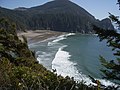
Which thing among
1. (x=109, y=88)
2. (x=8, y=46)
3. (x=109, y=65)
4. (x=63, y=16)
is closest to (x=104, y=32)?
(x=109, y=65)

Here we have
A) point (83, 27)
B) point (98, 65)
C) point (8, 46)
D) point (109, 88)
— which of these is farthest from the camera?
point (83, 27)

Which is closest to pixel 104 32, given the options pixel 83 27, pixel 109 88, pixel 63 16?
pixel 109 88

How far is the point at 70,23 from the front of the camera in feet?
586

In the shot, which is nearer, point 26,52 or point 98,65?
point 26,52

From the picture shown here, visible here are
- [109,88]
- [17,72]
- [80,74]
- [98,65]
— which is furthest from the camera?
[98,65]

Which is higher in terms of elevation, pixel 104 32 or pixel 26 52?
pixel 104 32

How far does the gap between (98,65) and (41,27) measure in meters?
136

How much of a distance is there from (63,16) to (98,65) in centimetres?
14899

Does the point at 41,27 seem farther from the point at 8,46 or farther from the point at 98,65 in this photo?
the point at 8,46

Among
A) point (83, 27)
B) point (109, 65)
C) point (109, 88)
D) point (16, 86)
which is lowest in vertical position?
point (83, 27)

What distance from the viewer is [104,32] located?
8.88m

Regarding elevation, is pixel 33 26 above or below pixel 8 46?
below

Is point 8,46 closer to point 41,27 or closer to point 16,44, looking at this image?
point 16,44

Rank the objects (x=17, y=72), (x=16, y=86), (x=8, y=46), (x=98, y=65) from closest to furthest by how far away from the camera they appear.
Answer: (x=16, y=86), (x=17, y=72), (x=8, y=46), (x=98, y=65)
